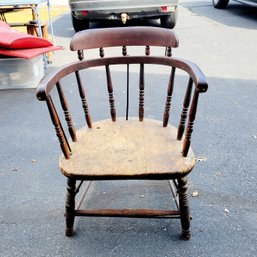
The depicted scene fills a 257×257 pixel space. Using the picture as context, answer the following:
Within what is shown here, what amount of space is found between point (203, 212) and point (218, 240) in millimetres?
196

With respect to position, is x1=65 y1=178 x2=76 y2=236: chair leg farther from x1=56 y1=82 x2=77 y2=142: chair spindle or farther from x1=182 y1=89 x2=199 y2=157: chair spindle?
x1=182 y1=89 x2=199 y2=157: chair spindle

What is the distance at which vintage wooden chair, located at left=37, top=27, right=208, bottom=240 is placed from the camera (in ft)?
4.23

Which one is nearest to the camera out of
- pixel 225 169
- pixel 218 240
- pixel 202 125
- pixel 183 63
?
Answer: pixel 183 63

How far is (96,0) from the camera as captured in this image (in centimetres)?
471

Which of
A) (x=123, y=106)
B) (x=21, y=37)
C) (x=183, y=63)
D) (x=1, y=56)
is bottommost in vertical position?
(x=123, y=106)

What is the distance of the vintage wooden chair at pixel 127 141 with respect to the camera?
129cm

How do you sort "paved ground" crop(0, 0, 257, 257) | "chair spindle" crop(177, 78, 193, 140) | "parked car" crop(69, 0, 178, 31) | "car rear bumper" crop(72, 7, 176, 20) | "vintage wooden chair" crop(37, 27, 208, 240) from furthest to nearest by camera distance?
1. "car rear bumper" crop(72, 7, 176, 20)
2. "parked car" crop(69, 0, 178, 31)
3. "paved ground" crop(0, 0, 257, 257)
4. "chair spindle" crop(177, 78, 193, 140)
5. "vintage wooden chair" crop(37, 27, 208, 240)

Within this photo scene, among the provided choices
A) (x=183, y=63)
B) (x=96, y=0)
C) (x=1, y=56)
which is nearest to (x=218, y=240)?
(x=183, y=63)

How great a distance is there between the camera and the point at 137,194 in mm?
1854

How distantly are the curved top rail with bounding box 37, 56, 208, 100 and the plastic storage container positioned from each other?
184 cm

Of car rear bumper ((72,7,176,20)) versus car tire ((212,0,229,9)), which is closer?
car rear bumper ((72,7,176,20))

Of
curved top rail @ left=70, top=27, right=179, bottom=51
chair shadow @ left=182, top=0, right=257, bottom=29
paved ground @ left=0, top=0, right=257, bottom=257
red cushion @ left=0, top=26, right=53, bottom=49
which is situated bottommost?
chair shadow @ left=182, top=0, right=257, bottom=29

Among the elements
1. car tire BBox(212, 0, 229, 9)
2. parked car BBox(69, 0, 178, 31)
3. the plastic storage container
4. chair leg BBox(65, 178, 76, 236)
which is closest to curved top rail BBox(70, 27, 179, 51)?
chair leg BBox(65, 178, 76, 236)

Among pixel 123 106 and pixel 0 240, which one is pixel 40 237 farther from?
pixel 123 106
